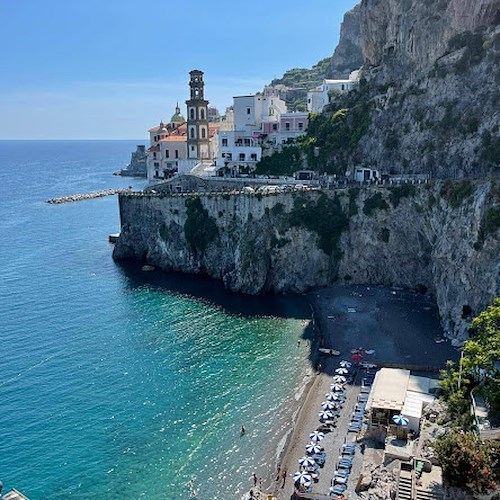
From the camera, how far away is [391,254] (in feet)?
213

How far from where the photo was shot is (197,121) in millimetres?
100500

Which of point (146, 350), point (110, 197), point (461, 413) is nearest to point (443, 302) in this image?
point (461, 413)

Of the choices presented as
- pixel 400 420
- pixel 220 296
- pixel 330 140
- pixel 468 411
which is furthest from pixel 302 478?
pixel 330 140

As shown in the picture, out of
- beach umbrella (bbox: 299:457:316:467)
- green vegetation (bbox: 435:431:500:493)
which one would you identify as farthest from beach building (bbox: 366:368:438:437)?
green vegetation (bbox: 435:431:500:493)

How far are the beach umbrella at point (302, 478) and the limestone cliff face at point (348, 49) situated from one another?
142 metres

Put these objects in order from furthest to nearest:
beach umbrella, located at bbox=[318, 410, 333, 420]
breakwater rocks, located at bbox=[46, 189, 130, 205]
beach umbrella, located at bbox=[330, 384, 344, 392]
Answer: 1. breakwater rocks, located at bbox=[46, 189, 130, 205]
2. beach umbrella, located at bbox=[330, 384, 344, 392]
3. beach umbrella, located at bbox=[318, 410, 333, 420]

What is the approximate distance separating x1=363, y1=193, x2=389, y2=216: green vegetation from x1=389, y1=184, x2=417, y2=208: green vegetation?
105 centimetres

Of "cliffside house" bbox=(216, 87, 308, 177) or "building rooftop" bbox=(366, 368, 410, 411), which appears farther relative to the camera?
"cliffside house" bbox=(216, 87, 308, 177)

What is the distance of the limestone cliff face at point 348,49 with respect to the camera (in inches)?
6265

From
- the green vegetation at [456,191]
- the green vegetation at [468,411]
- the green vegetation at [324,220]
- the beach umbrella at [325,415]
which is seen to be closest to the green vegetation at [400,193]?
the green vegetation at [456,191]

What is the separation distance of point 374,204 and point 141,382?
119 ft

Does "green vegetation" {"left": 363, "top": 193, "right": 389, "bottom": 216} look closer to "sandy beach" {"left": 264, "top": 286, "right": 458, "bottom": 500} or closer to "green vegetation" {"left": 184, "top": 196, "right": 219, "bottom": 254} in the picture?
"sandy beach" {"left": 264, "top": 286, "right": 458, "bottom": 500}

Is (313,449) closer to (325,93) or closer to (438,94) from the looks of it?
(438,94)

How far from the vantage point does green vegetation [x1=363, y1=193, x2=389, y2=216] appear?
2537 inches
